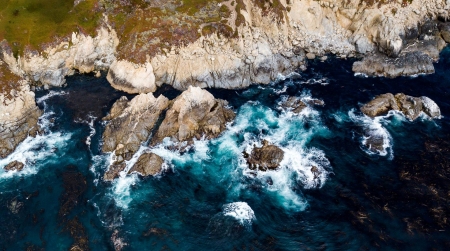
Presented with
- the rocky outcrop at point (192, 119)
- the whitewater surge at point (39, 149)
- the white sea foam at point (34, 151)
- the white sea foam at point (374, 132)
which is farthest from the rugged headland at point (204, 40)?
the white sea foam at point (374, 132)

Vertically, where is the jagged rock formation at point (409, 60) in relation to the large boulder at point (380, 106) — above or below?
above

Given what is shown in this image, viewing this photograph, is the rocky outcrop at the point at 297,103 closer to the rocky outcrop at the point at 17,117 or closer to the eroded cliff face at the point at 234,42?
the eroded cliff face at the point at 234,42

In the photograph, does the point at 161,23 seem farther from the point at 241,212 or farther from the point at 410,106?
the point at 410,106

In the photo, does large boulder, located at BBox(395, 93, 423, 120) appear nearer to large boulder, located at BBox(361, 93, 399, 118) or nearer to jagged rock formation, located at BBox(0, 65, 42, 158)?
large boulder, located at BBox(361, 93, 399, 118)

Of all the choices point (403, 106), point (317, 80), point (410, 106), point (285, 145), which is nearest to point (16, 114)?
point (285, 145)

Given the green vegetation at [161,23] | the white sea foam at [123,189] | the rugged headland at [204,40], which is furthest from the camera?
the green vegetation at [161,23]

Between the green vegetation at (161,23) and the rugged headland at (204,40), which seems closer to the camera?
the rugged headland at (204,40)
